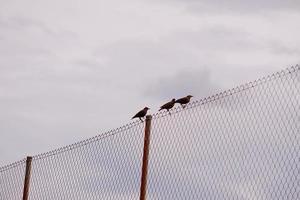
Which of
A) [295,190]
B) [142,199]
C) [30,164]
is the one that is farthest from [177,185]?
[30,164]

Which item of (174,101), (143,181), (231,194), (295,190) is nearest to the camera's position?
(295,190)

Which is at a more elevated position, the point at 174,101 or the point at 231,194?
the point at 174,101

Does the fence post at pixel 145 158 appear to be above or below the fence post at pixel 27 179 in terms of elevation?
below

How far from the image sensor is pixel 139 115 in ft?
42.7

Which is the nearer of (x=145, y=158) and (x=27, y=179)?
(x=145, y=158)

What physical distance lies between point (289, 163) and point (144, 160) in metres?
2.85

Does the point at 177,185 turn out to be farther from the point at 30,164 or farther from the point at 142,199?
the point at 30,164

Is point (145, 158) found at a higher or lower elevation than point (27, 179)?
lower

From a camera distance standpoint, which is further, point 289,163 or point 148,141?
point 148,141

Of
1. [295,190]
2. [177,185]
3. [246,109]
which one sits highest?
[246,109]

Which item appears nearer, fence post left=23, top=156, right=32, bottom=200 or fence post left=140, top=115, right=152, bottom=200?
fence post left=140, top=115, right=152, bottom=200

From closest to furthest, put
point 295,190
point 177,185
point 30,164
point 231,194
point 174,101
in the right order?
point 295,190, point 231,194, point 177,185, point 174,101, point 30,164

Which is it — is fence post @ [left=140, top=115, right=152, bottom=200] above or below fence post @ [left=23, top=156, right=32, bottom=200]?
below

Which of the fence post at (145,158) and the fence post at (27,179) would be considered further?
the fence post at (27,179)
